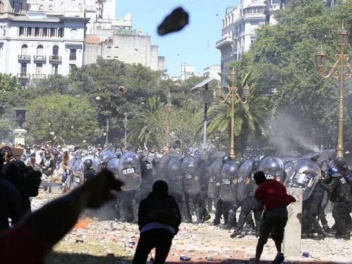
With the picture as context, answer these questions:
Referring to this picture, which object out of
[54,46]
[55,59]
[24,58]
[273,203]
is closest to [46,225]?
[273,203]

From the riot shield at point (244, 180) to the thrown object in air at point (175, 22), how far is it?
550 inches

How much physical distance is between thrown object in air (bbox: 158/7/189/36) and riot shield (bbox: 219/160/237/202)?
1526 centimetres

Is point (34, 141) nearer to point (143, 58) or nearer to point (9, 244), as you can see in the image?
point (143, 58)

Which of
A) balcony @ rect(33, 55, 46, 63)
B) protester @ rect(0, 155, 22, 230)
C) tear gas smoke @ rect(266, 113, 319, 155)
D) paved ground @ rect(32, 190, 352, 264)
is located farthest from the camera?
balcony @ rect(33, 55, 46, 63)

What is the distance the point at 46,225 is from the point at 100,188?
0.78ft

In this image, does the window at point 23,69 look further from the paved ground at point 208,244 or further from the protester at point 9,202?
the protester at point 9,202

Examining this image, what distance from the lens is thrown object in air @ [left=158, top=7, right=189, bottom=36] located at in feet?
20.8

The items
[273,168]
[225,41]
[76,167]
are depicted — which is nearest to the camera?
[273,168]

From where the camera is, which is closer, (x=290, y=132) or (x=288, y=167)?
(x=288, y=167)

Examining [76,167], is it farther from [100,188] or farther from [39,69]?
[39,69]

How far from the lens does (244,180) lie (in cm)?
2144

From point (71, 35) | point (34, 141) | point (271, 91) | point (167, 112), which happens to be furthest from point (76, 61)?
point (271, 91)

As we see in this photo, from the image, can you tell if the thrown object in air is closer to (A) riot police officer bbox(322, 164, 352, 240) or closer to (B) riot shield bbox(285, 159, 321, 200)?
(A) riot police officer bbox(322, 164, 352, 240)

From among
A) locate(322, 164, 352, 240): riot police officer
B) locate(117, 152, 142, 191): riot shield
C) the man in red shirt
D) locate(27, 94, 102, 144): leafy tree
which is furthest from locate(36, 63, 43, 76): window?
the man in red shirt
